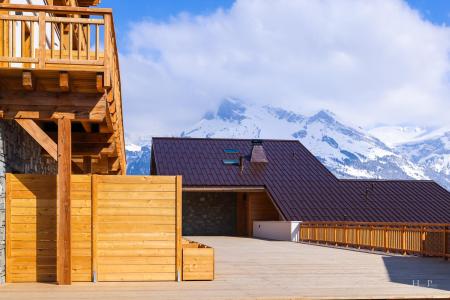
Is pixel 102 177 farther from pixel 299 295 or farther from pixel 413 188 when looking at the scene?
pixel 413 188

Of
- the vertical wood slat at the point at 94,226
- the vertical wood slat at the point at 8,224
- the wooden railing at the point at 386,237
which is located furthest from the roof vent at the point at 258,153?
the vertical wood slat at the point at 8,224

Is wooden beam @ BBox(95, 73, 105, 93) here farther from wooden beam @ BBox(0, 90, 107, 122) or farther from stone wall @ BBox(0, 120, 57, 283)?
stone wall @ BBox(0, 120, 57, 283)

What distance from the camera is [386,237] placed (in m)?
21.4

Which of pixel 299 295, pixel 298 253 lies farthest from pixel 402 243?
pixel 299 295

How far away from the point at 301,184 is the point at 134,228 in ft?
78.0

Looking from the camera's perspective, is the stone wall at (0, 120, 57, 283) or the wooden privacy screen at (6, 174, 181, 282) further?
the wooden privacy screen at (6, 174, 181, 282)

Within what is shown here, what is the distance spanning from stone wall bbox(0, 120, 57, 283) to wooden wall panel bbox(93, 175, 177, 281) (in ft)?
5.31

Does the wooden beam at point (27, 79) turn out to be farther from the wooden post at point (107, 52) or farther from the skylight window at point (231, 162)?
the skylight window at point (231, 162)

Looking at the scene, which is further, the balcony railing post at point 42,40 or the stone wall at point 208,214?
the stone wall at point 208,214

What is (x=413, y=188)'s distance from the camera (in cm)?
3728

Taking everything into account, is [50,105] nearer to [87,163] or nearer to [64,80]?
[64,80]

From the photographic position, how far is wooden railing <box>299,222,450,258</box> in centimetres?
1858

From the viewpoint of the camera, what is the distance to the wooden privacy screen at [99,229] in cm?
1197

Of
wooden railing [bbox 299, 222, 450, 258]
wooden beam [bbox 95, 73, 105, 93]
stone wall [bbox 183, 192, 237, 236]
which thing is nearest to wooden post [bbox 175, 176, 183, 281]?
wooden beam [bbox 95, 73, 105, 93]
